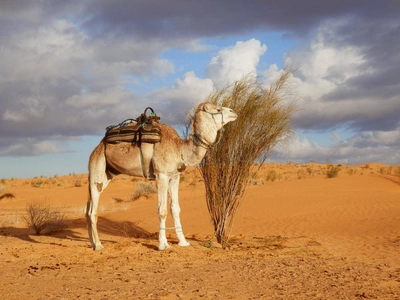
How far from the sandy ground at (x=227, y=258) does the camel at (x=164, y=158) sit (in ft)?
3.18

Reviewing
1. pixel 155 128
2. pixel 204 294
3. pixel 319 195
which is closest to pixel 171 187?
pixel 155 128

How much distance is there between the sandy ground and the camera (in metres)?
8.21

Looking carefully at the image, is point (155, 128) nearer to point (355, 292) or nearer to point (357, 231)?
point (355, 292)

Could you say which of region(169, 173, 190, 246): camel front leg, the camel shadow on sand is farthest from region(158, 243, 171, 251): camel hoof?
the camel shadow on sand

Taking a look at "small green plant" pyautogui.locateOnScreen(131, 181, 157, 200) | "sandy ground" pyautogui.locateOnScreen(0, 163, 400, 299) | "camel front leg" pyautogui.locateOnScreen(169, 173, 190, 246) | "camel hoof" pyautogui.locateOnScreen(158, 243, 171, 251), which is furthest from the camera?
"small green plant" pyautogui.locateOnScreen(131, 181, 157, 200)

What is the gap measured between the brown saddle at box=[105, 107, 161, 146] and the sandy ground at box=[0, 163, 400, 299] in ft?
8.63

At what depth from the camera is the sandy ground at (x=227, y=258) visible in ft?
26.9

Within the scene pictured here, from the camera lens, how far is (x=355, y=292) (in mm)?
8008

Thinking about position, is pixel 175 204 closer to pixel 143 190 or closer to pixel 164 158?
pixel 164 158

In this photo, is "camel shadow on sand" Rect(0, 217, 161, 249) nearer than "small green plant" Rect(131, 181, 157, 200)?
Yes

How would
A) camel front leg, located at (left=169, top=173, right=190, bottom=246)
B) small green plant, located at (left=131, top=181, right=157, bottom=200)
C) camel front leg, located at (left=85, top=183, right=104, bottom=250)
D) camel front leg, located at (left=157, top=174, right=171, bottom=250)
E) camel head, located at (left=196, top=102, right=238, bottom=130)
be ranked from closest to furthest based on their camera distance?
camel head, located at (left=196, top=102, right=238, bottom=130) < camel front leg, located at (left=157, top=174, right=171, bottom=250) < camel front leg, located at (left=169, top=173, right=190, bottom=246) < camel front leg, located at (left=85, top=183, right=104, bottom=250) < small green plant, located at (left=131, top=181, right=157, bottom=200)

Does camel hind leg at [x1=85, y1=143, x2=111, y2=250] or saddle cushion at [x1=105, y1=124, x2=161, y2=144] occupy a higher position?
saddle cushion at [x1=105, y1=124, x2=161, y2=144]

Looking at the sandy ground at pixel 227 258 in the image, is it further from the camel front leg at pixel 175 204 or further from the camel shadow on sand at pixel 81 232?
the camel front leg at pixel 175 204

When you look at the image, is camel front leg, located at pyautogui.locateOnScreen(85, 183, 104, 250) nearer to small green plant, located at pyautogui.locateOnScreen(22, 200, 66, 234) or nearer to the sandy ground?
the sandy ground
